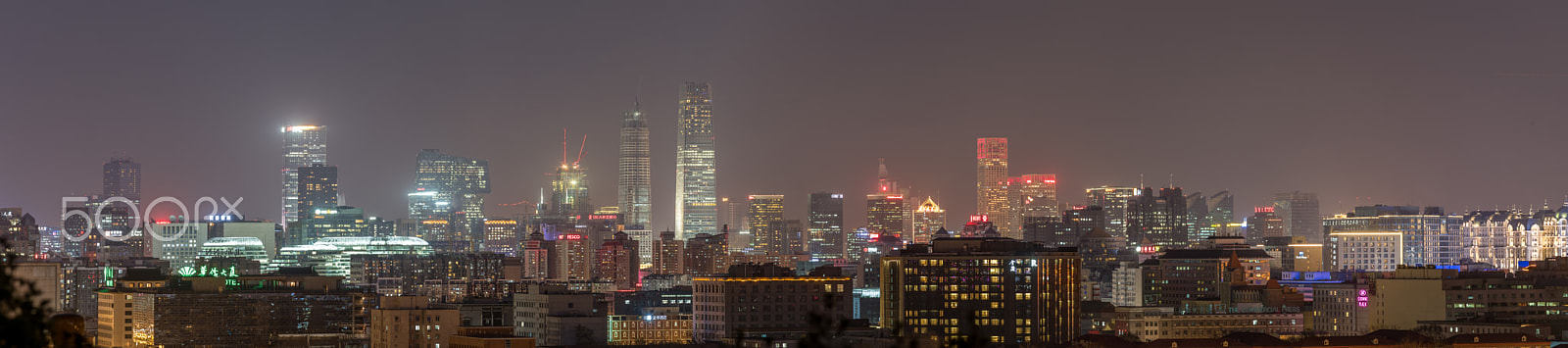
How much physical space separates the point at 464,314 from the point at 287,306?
490 inches

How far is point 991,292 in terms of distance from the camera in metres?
114

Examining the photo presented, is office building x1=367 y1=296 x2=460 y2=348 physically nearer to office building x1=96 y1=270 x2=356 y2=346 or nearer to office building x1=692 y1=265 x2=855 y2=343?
office building x1=96 y1=270 x2=356 y2=346


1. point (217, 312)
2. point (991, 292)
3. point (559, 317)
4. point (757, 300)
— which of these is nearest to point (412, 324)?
point (559, 317)

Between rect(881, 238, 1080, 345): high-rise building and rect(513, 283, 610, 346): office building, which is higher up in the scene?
rect(881, 238, 1080, 345): high-rise building

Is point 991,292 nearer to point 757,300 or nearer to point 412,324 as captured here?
point 757,300

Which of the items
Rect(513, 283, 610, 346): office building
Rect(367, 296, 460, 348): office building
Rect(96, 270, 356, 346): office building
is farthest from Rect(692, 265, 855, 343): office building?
Rect(96, 270, 356, 346): office building

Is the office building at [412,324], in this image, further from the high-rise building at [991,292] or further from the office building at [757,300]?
the high-rise building at [991,292]

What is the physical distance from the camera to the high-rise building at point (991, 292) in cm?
11350

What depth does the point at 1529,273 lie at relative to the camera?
133m

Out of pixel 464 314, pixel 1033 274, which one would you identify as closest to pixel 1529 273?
pixel 1033 274

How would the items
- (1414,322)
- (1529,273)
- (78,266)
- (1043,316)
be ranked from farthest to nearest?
(78,266) < (1529,273) < (1414,322) < (1043,316)

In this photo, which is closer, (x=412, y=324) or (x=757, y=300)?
(x=412, y=324)

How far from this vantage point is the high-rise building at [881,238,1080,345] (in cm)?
11350

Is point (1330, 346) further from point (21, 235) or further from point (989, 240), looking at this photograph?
point (21, 235)
